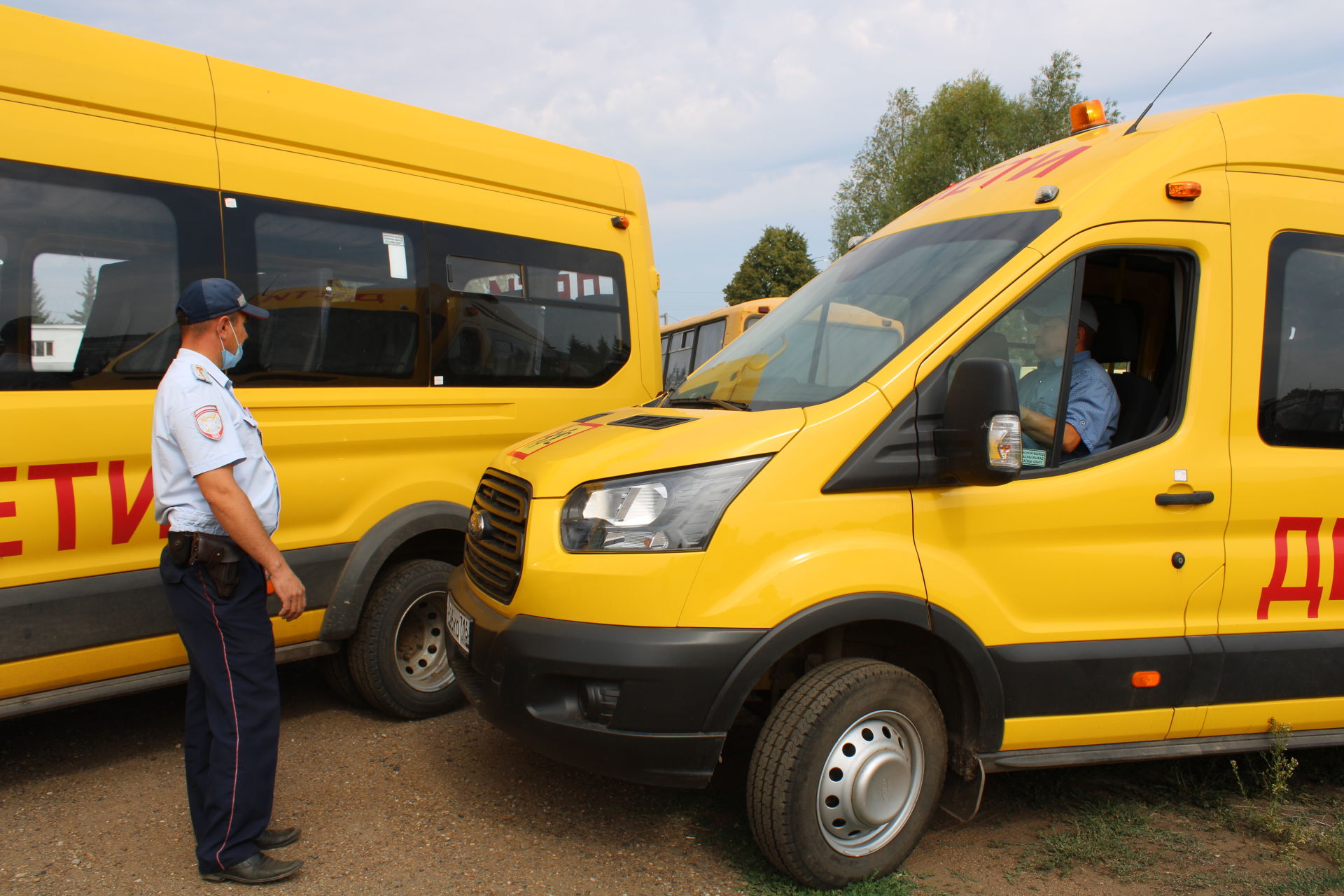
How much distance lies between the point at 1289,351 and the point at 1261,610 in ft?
3.08

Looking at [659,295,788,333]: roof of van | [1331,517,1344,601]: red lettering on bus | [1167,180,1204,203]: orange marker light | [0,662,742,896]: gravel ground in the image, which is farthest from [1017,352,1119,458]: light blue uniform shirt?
[659,295,788,333]: roof of van

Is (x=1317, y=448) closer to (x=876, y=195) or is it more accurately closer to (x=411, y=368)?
(x=411, y=368)

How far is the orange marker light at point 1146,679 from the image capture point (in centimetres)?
317

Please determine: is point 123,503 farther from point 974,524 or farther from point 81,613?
point 974,524

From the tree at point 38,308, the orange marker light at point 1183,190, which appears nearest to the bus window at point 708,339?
the orange marker light at point 1183,190

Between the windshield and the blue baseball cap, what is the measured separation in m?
1.61

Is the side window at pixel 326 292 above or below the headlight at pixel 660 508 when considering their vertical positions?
above

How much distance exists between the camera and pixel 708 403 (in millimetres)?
3432

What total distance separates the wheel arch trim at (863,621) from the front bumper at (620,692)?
4cm

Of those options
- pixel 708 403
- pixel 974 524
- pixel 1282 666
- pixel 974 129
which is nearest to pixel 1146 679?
pixel 1282 666

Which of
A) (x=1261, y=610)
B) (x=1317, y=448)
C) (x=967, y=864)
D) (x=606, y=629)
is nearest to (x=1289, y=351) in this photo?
(x=1317, y=448)

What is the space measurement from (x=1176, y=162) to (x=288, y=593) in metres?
3.29

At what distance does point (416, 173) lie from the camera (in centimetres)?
446

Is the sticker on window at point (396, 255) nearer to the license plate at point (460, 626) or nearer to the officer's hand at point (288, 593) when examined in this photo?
the license plate at point (460, 626)
